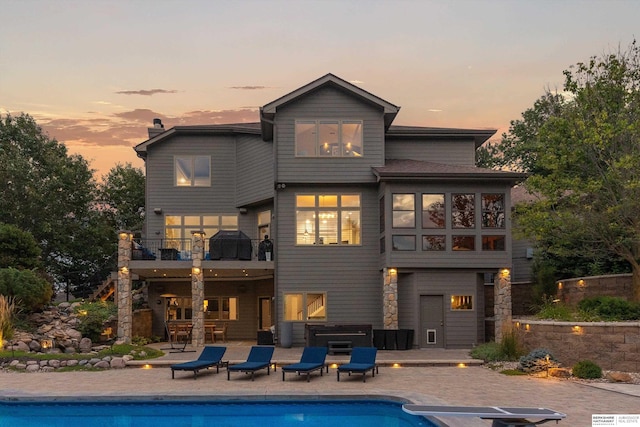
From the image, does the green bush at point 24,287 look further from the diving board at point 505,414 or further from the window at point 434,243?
the diving board at point 505,414

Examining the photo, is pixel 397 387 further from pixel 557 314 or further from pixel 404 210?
pixel 404 210

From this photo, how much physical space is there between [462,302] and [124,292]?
12191 millimetres

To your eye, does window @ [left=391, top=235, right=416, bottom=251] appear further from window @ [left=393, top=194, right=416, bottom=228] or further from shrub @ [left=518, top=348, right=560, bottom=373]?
shrub @ [left=518, top=348, right=560, bottom=373]

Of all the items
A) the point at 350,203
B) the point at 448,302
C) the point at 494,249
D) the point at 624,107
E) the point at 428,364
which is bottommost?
the point at 428,364

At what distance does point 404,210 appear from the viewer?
2248 cm

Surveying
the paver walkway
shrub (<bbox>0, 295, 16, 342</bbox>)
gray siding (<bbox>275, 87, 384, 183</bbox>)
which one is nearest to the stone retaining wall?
the paver walkway

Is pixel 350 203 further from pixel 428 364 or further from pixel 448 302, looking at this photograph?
pixel 428 364

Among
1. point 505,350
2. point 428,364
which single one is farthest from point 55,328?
point 505,350

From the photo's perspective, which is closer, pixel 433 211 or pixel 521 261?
pixel 433 211

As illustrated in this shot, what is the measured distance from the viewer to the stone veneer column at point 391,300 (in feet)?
72.5

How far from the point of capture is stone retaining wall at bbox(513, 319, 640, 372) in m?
15.7

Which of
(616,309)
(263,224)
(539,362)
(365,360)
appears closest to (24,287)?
(263,224)

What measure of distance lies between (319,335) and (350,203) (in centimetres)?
541

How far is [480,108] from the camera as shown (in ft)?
105
